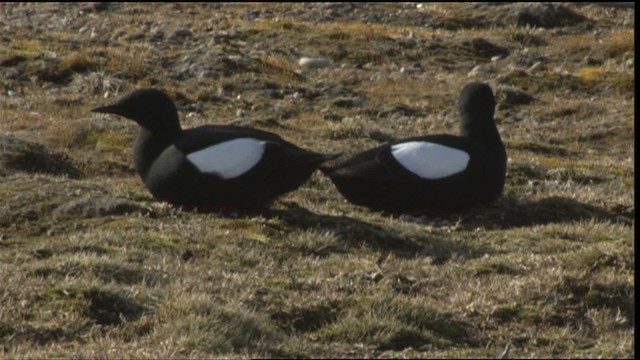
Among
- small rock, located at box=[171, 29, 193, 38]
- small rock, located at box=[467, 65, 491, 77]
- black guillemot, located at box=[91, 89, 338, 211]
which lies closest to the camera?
black guillemot, located at box=[91, 89, 338, 211]

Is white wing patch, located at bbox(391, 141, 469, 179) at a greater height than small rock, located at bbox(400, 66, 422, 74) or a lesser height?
greater

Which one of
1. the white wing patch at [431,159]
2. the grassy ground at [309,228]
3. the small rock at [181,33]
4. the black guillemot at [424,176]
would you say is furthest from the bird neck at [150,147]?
the small rock at [181,33]

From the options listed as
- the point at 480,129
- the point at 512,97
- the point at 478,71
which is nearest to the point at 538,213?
the point at 480,129

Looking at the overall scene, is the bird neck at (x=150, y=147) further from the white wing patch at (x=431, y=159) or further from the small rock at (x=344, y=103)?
the small rock at (x=344, y=103)

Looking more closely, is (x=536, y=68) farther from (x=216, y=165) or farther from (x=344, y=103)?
(x=216, y=165)

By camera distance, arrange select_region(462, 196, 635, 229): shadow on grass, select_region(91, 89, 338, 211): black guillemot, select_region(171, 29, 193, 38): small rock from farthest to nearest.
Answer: select_region(171, 29, 193, 38): small rock → select_region(462, 196, 635, 229): shadow on grass → select_region(91, 89, 338, 211): black guillemot

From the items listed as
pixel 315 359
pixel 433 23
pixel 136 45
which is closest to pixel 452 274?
pixel 315 359

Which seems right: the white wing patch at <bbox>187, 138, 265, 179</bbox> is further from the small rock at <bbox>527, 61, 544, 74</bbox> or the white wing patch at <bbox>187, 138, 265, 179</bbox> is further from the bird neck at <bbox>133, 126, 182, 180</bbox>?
the small rock at <bbox>527, 61, 544, 74</bbox>

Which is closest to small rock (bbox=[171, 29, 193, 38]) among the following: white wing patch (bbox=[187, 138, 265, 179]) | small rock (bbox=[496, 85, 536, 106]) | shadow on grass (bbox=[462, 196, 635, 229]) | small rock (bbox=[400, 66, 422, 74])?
small rock (bbox=[400, 66, 422, 74])
